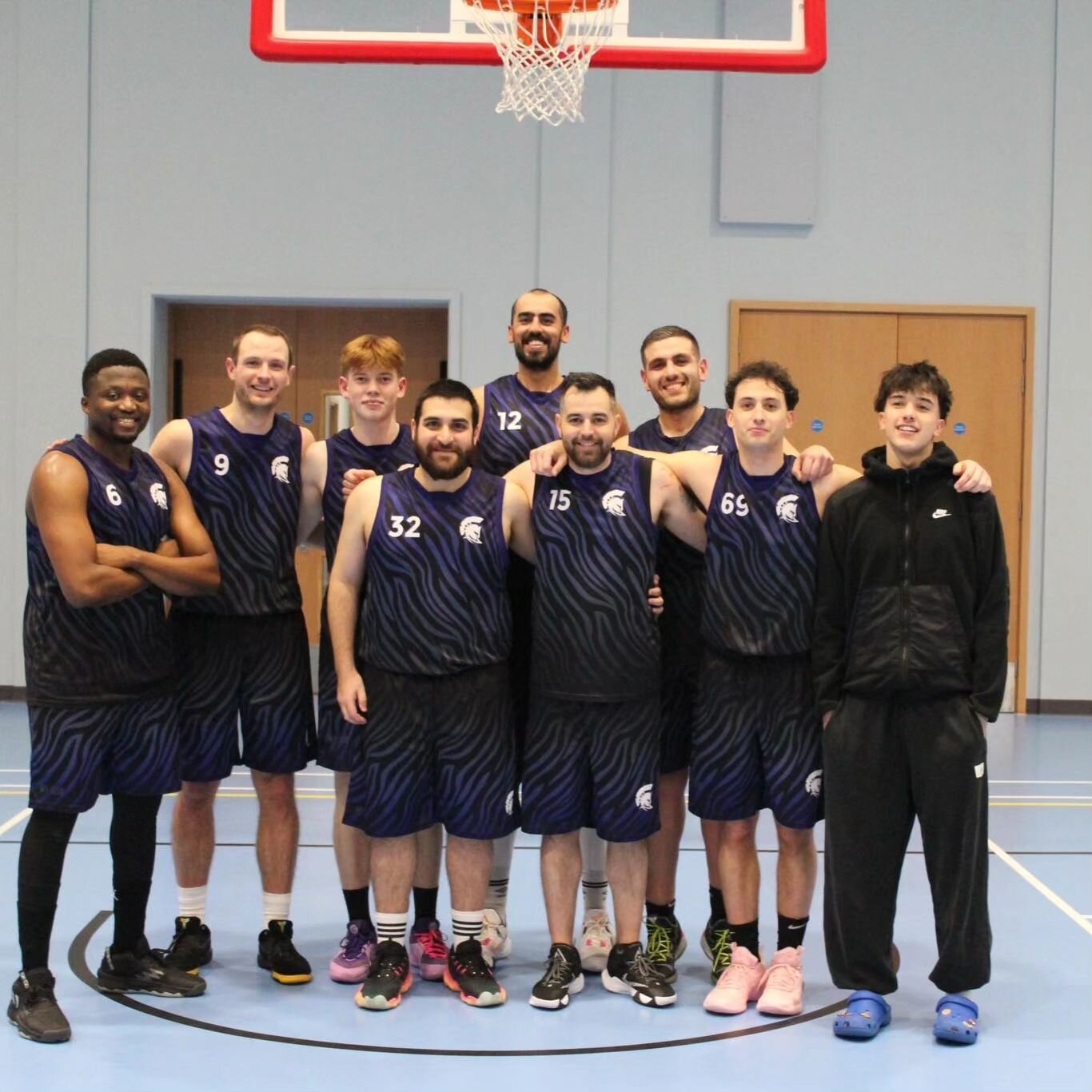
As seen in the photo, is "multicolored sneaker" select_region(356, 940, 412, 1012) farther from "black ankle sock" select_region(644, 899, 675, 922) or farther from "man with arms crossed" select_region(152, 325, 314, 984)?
"black ankle sock" select_region(644, 899, 675, 922)

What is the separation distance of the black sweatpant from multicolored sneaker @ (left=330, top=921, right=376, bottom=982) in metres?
1.59

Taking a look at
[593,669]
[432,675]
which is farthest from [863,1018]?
[432,675]

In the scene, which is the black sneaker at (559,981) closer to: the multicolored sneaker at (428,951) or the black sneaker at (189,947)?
the multicolored sneaker at (428,951)

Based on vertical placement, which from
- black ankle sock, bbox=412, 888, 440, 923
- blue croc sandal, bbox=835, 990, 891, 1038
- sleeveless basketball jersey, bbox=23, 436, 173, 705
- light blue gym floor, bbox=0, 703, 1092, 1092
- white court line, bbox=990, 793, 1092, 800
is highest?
sleeveless basketball jersey, bbox=23, 436, 173, 705

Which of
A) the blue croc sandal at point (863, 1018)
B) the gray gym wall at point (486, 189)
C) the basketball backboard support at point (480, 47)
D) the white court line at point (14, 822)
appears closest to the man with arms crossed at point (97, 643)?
the basketball backboard support at point (480, 47)

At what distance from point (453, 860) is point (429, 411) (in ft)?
4.93

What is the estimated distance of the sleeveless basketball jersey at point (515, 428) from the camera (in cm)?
527

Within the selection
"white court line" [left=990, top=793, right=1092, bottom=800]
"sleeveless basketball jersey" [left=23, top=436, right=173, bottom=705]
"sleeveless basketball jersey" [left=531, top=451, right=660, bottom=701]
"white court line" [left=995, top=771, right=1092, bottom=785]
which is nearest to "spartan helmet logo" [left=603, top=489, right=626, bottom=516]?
"sleeveless basketball jersey" [left=531, top=451, right=660, bottom=701]

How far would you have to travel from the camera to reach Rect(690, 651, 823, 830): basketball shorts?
4637mm

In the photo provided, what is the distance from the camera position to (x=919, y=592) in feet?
14.2

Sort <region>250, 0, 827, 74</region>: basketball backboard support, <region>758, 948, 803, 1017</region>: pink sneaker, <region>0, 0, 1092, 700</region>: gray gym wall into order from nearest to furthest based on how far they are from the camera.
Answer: <region>758, 948, 803, 1017</region>: pink sneaker → <region>250, 0, 827, 74</region>: basketball backboard support → <region>0, 0, 1092, 700</region>: gray gym wall

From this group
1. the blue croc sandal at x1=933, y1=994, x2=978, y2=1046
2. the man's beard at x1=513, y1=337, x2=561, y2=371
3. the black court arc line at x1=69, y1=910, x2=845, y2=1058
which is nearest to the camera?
the black court arc line at x1=69, y1=910, x2=845, y2=1058

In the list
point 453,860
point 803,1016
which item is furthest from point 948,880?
point 453,860

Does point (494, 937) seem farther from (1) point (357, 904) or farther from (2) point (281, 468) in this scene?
(2) point (281, 468)
